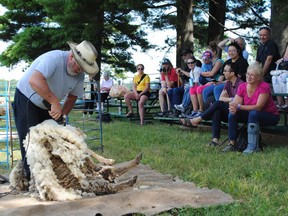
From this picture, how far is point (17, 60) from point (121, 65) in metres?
5.08

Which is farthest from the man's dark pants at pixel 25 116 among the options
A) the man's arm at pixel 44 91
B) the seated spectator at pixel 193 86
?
the seated spectator at pixel 193 86

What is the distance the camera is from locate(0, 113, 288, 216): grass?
4.03 metres

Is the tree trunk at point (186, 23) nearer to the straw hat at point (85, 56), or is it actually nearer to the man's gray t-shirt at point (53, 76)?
the man's gray t-shirt at point (53, 76)

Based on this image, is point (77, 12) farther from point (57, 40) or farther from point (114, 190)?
point (114, 190)

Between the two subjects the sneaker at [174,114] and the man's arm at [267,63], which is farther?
the sneaker at [174,114]

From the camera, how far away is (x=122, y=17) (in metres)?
18.4

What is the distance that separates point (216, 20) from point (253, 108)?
917 cm

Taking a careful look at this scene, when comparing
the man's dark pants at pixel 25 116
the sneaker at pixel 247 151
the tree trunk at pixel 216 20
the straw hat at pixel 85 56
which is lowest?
the sneaker at pixel 247 151

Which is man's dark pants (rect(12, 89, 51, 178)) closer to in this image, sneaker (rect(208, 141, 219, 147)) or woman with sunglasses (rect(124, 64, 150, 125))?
sneaker (rect(208, 141, 219, 147))

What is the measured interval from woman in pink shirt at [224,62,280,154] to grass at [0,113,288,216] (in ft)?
1.24

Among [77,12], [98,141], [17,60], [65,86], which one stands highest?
[77,12]

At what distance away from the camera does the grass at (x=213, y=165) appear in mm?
4031

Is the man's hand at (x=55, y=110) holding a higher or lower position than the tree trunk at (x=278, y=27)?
lower

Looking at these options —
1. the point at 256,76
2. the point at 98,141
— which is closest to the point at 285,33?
the point at 256,76
